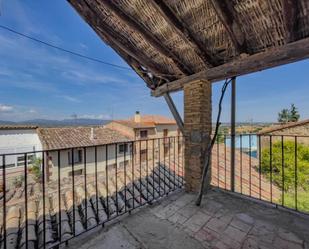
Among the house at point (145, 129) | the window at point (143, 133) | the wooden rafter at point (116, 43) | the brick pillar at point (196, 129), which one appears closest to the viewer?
the wooden rafter at point (116, 43)

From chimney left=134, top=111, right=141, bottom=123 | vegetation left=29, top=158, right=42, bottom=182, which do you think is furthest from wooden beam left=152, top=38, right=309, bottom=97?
chimney left=134, top=111, right=141, bottom=123

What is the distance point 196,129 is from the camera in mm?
2512

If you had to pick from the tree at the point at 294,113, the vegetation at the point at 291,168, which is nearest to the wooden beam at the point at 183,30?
the vegetation at the point at 291,168

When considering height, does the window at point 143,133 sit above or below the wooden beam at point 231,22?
below

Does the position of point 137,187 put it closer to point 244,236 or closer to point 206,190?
point 206,190

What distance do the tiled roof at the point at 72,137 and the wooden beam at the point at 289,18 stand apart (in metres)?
9.88

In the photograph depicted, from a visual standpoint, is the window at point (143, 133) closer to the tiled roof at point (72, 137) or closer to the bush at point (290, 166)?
the tiled roof at point (72, 137)

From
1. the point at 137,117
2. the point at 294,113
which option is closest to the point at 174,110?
the point at 137,117

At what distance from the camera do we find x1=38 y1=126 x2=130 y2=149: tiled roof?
10141 mm

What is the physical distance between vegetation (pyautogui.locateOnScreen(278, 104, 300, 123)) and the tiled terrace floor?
23469 millimetres

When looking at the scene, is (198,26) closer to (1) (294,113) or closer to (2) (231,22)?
(2) (231,22)

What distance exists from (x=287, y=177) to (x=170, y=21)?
8256 millimetres

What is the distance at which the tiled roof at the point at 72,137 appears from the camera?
10.1 meters

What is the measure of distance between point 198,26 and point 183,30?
0.57 feet
